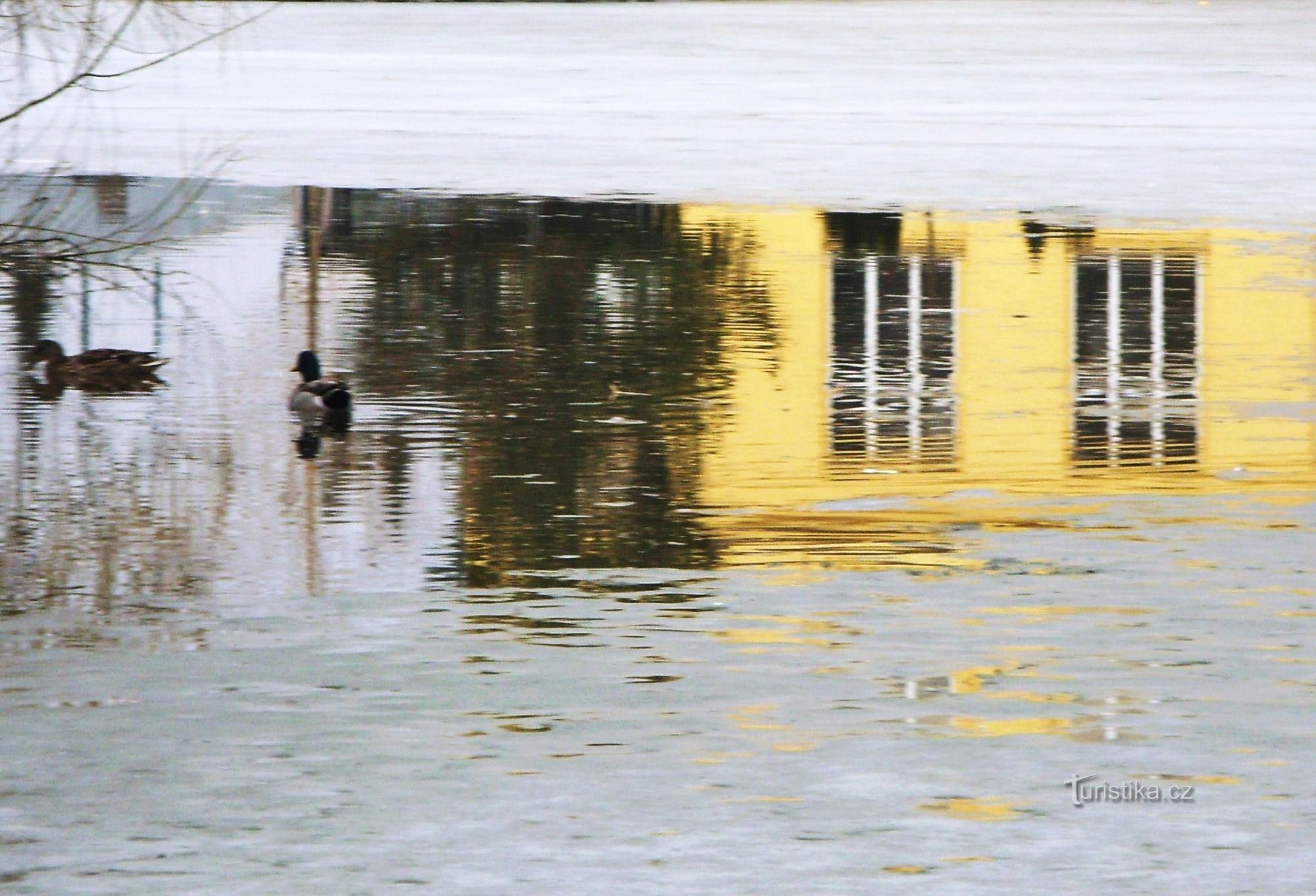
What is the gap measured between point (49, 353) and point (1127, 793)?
7.74 meters

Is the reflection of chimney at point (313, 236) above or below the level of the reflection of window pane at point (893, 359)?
above

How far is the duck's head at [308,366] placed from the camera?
1203cm

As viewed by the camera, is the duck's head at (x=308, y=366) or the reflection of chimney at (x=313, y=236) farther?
the reflection of chimney at (x=313, y=236)

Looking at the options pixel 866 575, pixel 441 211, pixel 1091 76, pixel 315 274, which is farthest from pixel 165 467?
pixel 1091 76

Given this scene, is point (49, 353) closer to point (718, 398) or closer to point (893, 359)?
point (718, 398)

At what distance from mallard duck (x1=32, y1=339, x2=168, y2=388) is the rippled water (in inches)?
7.6

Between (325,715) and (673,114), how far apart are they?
2327 centimetres

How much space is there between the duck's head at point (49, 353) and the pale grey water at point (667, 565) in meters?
0.47

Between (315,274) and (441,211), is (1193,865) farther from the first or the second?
(441,211)

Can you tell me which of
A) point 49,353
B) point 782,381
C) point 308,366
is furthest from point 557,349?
point 49,353

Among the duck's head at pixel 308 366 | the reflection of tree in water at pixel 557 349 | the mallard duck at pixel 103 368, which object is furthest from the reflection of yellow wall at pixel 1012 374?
the mallard duck at pixel 103 368

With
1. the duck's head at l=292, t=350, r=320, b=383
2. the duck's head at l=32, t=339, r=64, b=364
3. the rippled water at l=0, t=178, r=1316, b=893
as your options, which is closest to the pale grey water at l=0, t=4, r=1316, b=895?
the rippled water at l=0, t=178, r=1316, b=893

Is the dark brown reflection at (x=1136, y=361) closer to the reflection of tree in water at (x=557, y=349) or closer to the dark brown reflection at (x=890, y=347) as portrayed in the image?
the dark brown reflection at (x=890, y=347)

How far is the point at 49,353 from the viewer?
1288 centimetres
